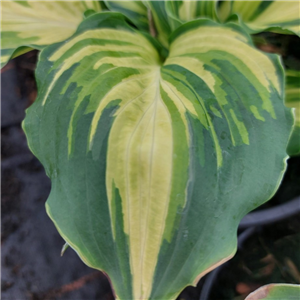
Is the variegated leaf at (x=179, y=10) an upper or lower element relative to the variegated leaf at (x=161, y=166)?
upper

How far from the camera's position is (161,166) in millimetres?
377

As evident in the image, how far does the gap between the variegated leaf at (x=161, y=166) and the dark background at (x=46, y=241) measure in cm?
35

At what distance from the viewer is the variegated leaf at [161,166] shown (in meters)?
0.38

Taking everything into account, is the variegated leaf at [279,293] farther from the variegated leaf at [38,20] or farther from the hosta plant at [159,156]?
the variegated leaf at [38,20]

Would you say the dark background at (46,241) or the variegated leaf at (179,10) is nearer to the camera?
the variegated leaf at (179,10)

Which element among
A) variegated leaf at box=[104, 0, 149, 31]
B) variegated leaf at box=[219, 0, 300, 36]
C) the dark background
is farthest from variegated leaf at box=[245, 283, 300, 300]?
variegated leaf at box=[104, 0, 149, 31]

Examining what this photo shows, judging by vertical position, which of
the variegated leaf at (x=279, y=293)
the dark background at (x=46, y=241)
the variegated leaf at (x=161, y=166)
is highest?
the variegated leaf at (x=161, y=166)

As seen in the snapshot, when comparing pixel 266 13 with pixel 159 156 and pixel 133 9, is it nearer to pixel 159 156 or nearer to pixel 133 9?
pixel 133 9

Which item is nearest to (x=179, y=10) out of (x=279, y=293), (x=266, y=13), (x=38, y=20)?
(x=266, y=13)

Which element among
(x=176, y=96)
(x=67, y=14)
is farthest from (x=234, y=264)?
(x=67, y=14)

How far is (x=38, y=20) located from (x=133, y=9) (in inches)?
8.6

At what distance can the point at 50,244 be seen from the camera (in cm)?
83

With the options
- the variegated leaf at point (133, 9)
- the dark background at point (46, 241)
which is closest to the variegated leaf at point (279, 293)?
the dark background at point (46, 241)

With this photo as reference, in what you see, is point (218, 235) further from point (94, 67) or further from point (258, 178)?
point (94, 67)
